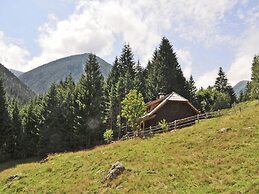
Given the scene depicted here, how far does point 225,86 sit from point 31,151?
75.0m

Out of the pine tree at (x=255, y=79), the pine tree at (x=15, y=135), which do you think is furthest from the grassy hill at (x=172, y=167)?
the pine tree at (x=255, y=79)

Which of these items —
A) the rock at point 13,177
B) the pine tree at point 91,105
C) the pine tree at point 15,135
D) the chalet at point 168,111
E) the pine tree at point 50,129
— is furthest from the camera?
the pine tree at point 15,135

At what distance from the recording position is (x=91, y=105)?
61.9m

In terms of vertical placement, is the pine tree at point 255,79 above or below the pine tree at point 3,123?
above

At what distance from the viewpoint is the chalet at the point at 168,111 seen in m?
54.9

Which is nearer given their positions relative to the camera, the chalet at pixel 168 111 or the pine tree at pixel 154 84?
the chalet at pixel 168 111

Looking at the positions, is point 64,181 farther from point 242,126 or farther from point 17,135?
point 17,135

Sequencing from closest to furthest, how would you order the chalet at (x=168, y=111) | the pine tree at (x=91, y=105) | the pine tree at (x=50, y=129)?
1. the chalet at (x=168, y=111)
2. the pine tree at (x=91, y=105)
3. the pine tree at (x=50, y=129)

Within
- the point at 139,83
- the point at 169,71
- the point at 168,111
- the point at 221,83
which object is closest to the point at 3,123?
the point at 139,83

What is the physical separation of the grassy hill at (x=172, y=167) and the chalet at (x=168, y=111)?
595 inches

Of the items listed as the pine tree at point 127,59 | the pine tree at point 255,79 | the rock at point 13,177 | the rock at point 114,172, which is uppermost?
the pine tree at point 127,59

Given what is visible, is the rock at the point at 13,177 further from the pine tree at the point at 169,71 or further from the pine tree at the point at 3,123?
the pine tree at the point at 169,71

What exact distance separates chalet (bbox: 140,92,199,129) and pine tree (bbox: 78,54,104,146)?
28.6 feet

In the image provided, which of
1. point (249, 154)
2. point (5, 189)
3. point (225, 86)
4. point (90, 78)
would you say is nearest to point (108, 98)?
point (90, 78)
